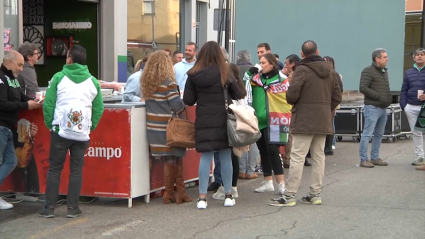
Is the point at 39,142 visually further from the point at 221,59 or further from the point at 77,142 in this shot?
the point at 221,59

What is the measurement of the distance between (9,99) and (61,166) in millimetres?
968

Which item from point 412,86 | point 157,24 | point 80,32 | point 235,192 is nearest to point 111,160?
point 235,192

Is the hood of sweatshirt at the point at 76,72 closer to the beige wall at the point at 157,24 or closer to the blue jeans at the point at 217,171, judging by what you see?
the blue jeans at the point at 217,171

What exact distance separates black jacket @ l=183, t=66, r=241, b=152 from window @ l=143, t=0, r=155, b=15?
7.59 meters

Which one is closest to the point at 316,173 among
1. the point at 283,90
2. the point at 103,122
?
the point at 283,90

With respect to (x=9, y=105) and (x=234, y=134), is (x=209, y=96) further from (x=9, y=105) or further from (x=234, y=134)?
(x=9, y=105)

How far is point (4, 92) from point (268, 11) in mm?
10341

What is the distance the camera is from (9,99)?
24.8 ft

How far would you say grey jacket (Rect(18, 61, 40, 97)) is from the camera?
8164mm

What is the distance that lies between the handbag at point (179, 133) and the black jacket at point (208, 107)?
0.50 feet

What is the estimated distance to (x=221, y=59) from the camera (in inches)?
306

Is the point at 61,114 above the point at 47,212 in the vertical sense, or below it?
above

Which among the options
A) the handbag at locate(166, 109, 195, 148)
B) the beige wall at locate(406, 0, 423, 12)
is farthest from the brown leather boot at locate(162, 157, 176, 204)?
the beige wall at locate(406, 0, 423, 12)

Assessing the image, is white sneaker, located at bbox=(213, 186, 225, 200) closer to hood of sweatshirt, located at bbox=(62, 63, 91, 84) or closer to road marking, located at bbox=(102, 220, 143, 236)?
road marking, located at bbox=(102, 220, 143, 236)
